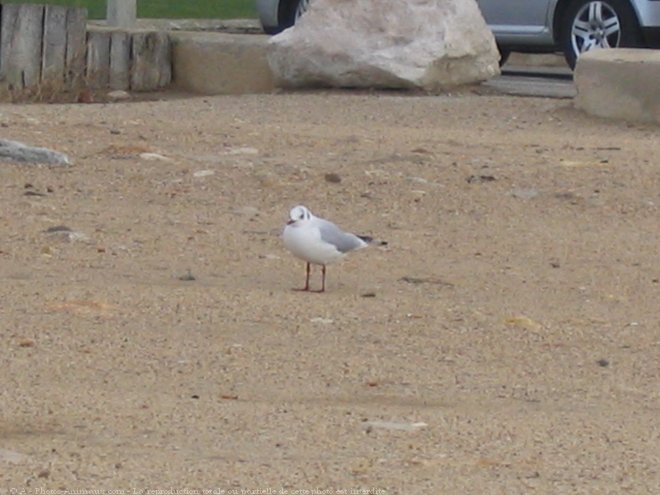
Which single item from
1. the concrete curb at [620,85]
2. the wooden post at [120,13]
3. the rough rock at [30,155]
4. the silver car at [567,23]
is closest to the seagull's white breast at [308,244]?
the rough rock at [30,155]

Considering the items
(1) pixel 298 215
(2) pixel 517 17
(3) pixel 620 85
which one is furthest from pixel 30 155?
(2) pixel 517 17

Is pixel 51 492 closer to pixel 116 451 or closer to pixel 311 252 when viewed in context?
pixel 116 451

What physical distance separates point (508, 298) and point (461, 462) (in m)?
2.31

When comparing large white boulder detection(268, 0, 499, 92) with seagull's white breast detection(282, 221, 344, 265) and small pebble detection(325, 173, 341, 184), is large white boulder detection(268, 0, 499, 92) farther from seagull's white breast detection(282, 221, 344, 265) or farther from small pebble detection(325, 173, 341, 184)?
seagull's white breast detection(282, 221, 344, 265)

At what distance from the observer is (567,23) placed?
14.9m

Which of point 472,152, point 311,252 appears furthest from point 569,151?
point 311,252

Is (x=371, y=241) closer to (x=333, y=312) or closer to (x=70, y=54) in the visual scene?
(x=333, y=312)

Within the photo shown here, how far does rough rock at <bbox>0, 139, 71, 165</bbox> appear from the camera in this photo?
9.55 metres

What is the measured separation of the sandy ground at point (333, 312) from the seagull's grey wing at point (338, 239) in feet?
0.67

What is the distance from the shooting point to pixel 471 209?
29.1ft

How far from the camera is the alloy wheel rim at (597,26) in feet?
48.0

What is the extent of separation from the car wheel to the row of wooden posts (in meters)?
3.37

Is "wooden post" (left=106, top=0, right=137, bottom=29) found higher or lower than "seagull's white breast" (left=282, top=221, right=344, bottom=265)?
lower

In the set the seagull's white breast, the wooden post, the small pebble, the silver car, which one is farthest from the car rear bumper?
the seagull's white breast
